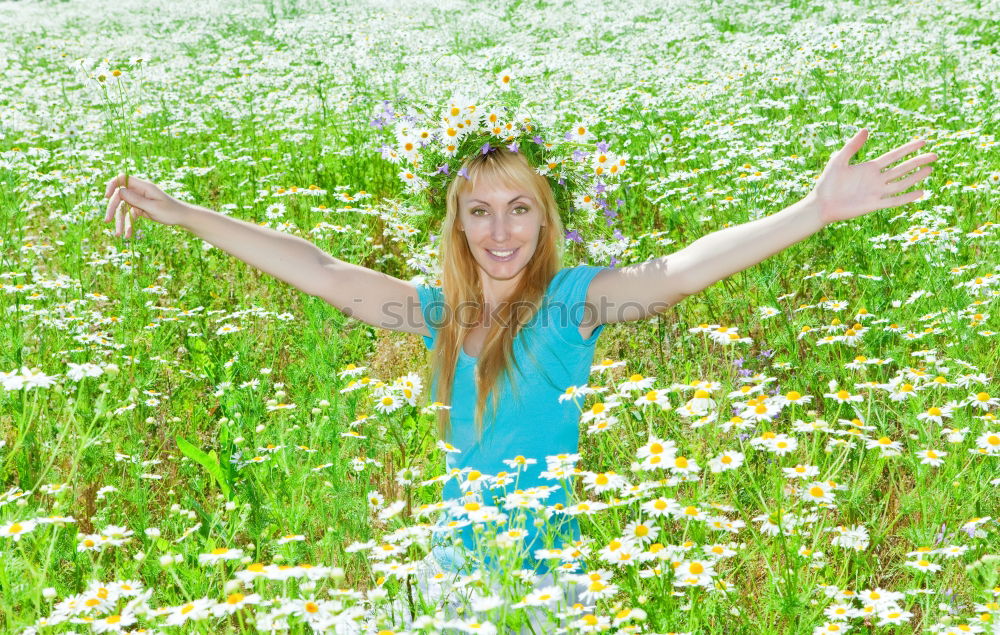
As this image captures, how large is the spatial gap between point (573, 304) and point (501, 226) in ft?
1.15

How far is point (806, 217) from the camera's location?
2566 millimetres

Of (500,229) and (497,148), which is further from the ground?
(497,148)

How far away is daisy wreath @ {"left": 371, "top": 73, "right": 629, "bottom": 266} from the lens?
3.21 meters

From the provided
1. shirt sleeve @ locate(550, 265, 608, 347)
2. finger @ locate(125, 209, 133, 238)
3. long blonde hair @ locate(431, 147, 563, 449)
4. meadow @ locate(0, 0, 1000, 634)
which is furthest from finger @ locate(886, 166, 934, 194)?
finger @ locate(125, 209, 133, 238)

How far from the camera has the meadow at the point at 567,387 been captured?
222 cm

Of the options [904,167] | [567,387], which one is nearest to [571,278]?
[567,387]

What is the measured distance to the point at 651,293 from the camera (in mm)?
2803

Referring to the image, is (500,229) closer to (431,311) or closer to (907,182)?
(431,311)

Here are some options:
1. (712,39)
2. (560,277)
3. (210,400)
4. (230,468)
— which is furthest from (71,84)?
(560,277)

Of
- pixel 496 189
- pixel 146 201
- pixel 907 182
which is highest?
pixel 146 201

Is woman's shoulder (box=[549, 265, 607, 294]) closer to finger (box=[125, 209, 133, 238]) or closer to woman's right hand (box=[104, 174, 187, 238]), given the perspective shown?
woman's right hand (box=[104, 174, 187, 238])

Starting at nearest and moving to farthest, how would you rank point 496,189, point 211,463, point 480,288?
point 496,189
point 480,288
point 211,463

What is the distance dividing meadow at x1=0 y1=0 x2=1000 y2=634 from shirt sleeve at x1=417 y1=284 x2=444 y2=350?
0.81ft

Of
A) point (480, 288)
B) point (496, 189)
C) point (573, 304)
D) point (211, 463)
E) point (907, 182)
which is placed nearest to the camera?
point (907, 182)
